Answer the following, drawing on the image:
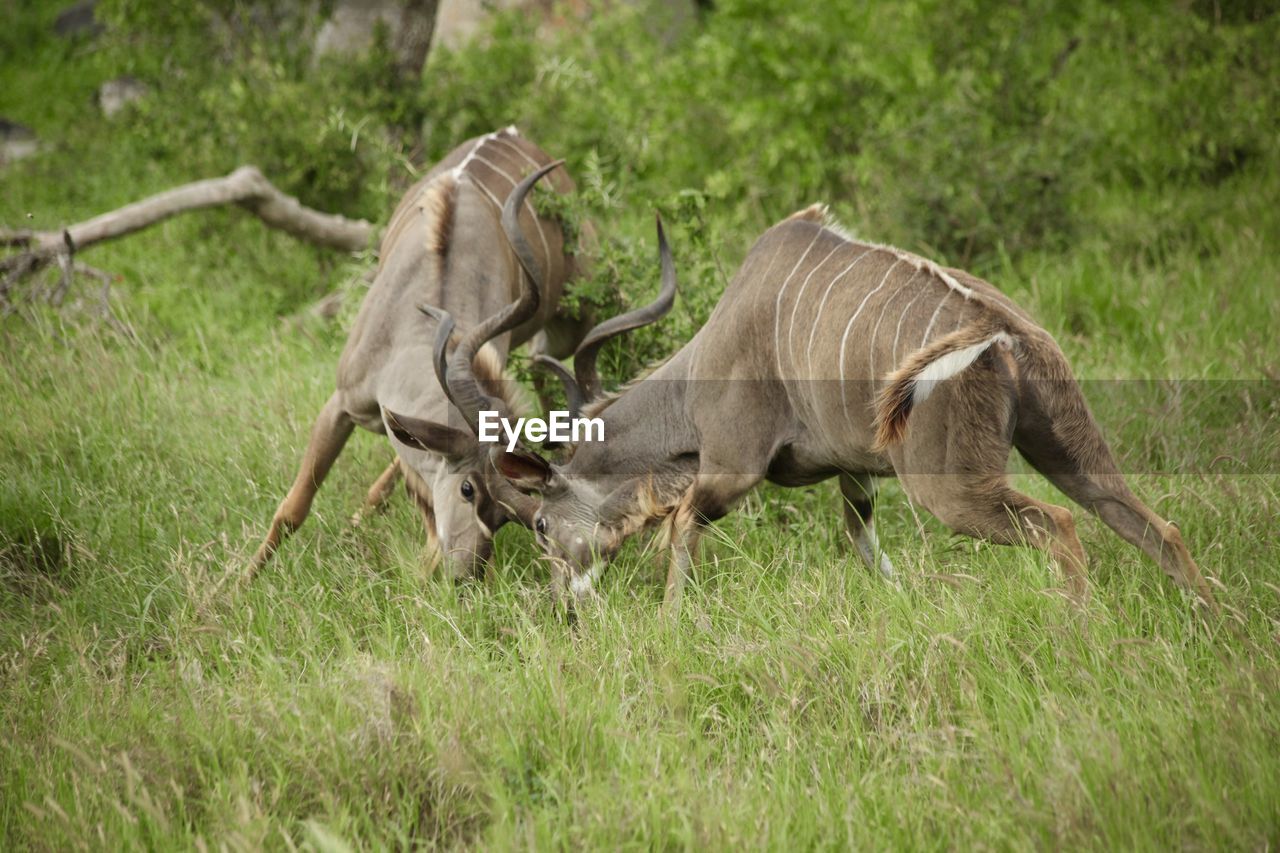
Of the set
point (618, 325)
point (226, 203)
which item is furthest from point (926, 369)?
point (226, 203)

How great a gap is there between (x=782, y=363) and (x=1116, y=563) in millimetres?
1059

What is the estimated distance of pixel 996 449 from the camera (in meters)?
3.07

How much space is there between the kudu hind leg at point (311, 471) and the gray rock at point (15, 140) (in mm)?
7175

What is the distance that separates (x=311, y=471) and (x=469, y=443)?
2.14ft

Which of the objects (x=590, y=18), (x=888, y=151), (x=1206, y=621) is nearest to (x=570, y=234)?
(x=888, y=151)

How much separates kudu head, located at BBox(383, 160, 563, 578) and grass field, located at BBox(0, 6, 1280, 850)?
154 millimetres

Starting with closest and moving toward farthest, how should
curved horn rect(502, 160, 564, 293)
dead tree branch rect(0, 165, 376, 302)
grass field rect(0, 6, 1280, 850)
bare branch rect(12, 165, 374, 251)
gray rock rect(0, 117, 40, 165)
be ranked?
grass field rect(0, 6, 1280, 850)
curved horn rect(502, 160, 564, 293)
dead tree branch rect(0, 165, 376, 302)
bare branch rect(12, 165, 374, 251)
gray rock rect(0, 117, 40, 165)

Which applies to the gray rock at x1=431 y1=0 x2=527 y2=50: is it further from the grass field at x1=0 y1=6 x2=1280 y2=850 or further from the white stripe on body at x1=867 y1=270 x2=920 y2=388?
the white stripe on body at x1=867 y1=270 x2=920 y2=388

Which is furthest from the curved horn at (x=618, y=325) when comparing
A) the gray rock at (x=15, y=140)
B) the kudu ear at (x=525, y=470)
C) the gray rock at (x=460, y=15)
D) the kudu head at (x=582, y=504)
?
the gray rock at (x=15, y=140)

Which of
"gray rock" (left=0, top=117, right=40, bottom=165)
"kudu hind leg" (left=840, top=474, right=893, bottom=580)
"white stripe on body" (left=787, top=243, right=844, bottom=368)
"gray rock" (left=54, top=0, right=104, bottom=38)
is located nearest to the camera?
"white stripe on body" (left=787, top=243, right=844, bottom=368)

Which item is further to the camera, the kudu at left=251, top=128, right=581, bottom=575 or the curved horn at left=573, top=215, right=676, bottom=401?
the curved horn at left=573, top=215, right=676, bottom=401

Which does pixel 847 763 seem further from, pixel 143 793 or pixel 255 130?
pixel 255 130

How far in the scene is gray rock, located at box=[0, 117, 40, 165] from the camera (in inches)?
407

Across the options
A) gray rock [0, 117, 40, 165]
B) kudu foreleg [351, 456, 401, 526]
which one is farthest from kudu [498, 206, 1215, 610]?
gray rock [0, 117, 40, 165]
